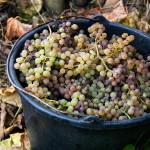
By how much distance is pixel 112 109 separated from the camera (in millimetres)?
1361

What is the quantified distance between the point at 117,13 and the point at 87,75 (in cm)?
86

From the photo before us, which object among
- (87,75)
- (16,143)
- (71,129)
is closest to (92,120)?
(71,129)

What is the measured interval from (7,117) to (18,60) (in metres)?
0.54

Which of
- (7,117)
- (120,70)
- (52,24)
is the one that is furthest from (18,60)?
(7,117)

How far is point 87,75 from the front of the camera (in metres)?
1.44

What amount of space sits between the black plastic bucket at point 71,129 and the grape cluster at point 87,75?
45 millimetres

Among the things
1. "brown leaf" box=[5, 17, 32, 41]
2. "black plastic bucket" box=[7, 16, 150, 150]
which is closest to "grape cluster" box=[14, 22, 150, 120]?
"black plastic bucket" box=[7, 16, 150, 150]

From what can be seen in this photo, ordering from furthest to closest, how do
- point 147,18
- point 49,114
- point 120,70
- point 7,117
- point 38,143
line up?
point 147,18 → point 7,117 → point 38,143 → point 120,70 → point 49,114

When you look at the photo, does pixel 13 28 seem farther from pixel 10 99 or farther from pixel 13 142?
pixel 13 142

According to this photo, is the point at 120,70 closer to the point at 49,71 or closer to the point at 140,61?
the point at 140,61

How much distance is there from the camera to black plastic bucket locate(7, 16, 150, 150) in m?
1.28

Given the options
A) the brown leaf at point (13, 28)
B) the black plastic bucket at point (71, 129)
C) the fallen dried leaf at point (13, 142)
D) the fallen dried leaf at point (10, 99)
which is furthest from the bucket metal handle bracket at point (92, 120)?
the brown leaf at point (13, 28)

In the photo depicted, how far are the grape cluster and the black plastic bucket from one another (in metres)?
0.05

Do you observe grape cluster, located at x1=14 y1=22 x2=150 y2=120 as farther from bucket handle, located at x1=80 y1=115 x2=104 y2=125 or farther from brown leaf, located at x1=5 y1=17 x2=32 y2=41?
brown leaf, located at x1=5 y1=17 x2=32 y2=41
